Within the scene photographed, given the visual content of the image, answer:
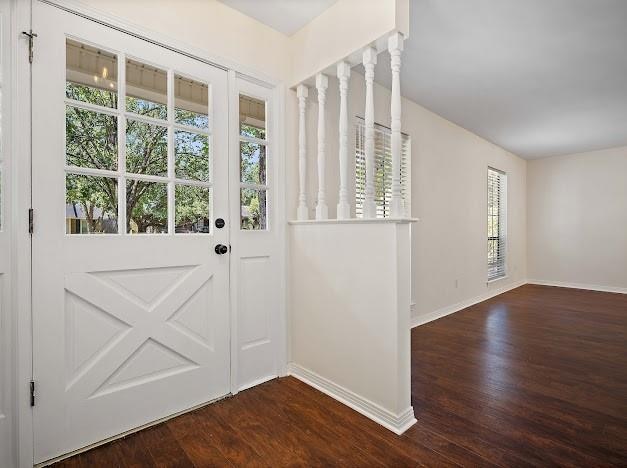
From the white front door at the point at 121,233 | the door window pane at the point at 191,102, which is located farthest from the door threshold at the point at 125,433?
the door window pane at the point at 191,102

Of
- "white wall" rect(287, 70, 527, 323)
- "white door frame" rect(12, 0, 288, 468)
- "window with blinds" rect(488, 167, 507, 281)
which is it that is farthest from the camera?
"window with blinds" rect(488, 167, 507, 281)

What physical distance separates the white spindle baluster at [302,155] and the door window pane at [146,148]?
0.90 meters

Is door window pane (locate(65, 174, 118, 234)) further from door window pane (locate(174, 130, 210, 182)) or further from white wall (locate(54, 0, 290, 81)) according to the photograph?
white wall (locate(54, 0, 290, 81))

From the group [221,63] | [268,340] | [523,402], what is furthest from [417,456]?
[221,63]

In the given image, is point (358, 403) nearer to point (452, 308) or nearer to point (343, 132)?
point (343, 132)

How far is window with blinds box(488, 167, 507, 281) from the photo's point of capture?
5.52 meters

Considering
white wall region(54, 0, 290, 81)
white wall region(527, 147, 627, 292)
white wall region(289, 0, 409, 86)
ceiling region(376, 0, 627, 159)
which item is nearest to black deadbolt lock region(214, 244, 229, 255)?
white wall region(54, 0, 290, 81)

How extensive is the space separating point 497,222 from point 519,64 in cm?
365

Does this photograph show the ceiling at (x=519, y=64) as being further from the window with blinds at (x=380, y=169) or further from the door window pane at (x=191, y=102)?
the door window pane at (x=191, y=102)

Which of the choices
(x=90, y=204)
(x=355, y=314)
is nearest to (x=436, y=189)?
(x=355, y=314)

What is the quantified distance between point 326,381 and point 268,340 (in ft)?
1.60

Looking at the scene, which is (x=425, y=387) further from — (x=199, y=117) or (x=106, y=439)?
(x=199, y=117)

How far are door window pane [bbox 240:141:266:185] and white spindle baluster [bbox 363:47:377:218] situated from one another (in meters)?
0.77

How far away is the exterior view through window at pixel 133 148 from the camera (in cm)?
161
